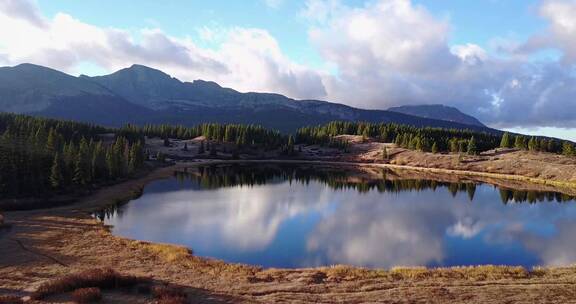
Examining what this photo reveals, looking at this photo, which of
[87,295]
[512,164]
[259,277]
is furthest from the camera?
[512,164]

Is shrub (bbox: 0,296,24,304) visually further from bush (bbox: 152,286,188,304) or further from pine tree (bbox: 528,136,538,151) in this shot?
pine tree (bbox: 528,136,538,151)

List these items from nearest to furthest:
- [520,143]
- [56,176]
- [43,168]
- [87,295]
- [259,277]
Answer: [87,295] → [259,277] → [56,176] → [43,168] → [520,143]

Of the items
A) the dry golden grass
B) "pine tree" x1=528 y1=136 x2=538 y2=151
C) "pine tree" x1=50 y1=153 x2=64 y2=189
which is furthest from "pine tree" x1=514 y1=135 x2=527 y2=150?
the dry golden grass

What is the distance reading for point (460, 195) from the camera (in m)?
111

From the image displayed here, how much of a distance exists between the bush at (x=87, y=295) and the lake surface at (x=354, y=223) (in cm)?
2042

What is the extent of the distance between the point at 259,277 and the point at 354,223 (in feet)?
124

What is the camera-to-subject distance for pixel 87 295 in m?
26.0

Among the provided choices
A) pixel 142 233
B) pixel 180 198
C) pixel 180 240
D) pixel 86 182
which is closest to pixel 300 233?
pixel 180 240

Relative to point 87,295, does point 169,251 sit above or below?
below

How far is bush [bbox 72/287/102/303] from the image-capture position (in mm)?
25805

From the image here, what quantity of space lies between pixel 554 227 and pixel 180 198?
72.8 metres

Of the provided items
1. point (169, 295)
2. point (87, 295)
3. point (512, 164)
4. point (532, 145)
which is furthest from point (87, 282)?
point (532, 145)

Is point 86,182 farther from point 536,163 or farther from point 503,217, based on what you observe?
point 536,163

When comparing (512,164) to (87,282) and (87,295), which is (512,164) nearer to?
(87,282)
